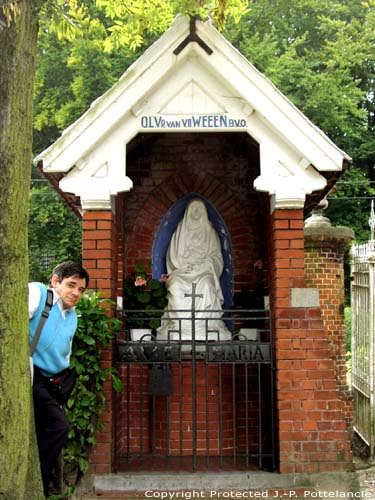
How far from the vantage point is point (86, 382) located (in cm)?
589

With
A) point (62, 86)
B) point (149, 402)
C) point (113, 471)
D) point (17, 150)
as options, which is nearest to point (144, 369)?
point (149, 402)

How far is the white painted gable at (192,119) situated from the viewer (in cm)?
608

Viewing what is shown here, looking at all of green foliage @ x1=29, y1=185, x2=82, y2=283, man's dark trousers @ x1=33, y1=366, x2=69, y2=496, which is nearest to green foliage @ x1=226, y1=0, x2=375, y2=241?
green foliage @ x1=29, y1=185, x2=82, y2=283

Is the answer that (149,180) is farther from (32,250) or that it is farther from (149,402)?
(32,250)

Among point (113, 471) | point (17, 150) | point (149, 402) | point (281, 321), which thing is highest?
point (17, 150)

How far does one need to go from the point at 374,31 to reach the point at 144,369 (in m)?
18.8

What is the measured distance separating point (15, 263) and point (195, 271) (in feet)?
12.4

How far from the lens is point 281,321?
617 centimetres

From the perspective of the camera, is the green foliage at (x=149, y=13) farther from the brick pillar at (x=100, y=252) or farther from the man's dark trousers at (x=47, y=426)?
the man's dark trousers at (x=47, y=426)

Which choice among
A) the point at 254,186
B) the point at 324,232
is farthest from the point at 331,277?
the point at 254,186

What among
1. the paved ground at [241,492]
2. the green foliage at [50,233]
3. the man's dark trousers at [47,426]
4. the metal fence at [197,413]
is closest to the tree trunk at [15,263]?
the man's dark trousers at [47,426]

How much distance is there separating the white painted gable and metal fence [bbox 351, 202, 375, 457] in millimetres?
2134

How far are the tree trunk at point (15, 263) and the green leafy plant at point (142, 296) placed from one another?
3231 mm

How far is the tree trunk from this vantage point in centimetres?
373
